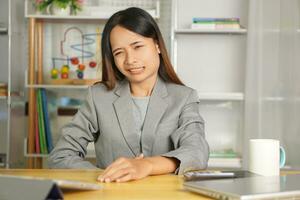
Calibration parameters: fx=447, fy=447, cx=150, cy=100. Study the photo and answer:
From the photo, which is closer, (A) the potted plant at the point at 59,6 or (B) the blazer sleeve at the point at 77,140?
(B) the blazer sleeve at the point at 77,140

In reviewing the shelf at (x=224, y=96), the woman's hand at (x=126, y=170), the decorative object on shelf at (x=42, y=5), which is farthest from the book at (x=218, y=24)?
the woman's hand at (x=126, y=170)

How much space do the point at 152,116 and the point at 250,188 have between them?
74 cm

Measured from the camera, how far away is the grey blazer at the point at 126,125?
1.49 meters

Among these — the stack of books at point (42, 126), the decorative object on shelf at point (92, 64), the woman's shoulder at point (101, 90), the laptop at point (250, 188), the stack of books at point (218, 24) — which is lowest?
the stack of books at point (42, 126)

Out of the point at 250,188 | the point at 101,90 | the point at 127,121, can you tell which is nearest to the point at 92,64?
the point at 101,90

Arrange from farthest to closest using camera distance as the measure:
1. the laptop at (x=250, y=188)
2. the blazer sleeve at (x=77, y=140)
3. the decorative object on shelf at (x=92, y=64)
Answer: the decorative object on shelf at (x=92, y=64), the blazer sleeve at (x=77, y=140), the laptop at (x=250, y=188)

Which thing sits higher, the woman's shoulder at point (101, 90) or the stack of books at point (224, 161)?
the woman's shoulder at point (101, 90)

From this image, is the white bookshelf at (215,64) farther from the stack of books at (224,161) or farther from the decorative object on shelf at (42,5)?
the decorative object on shelf at (42,5)

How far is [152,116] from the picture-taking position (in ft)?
5.06

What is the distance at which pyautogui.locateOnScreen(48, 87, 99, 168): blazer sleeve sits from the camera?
1380 mm

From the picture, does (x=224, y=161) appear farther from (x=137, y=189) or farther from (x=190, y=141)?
(x=137, y=189)

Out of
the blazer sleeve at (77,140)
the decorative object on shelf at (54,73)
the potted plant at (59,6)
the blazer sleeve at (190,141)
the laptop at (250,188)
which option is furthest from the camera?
the decorative object on shelf at (54,73)

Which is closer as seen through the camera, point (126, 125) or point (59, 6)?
point (126, 125)

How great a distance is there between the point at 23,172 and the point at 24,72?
202 centimetres
